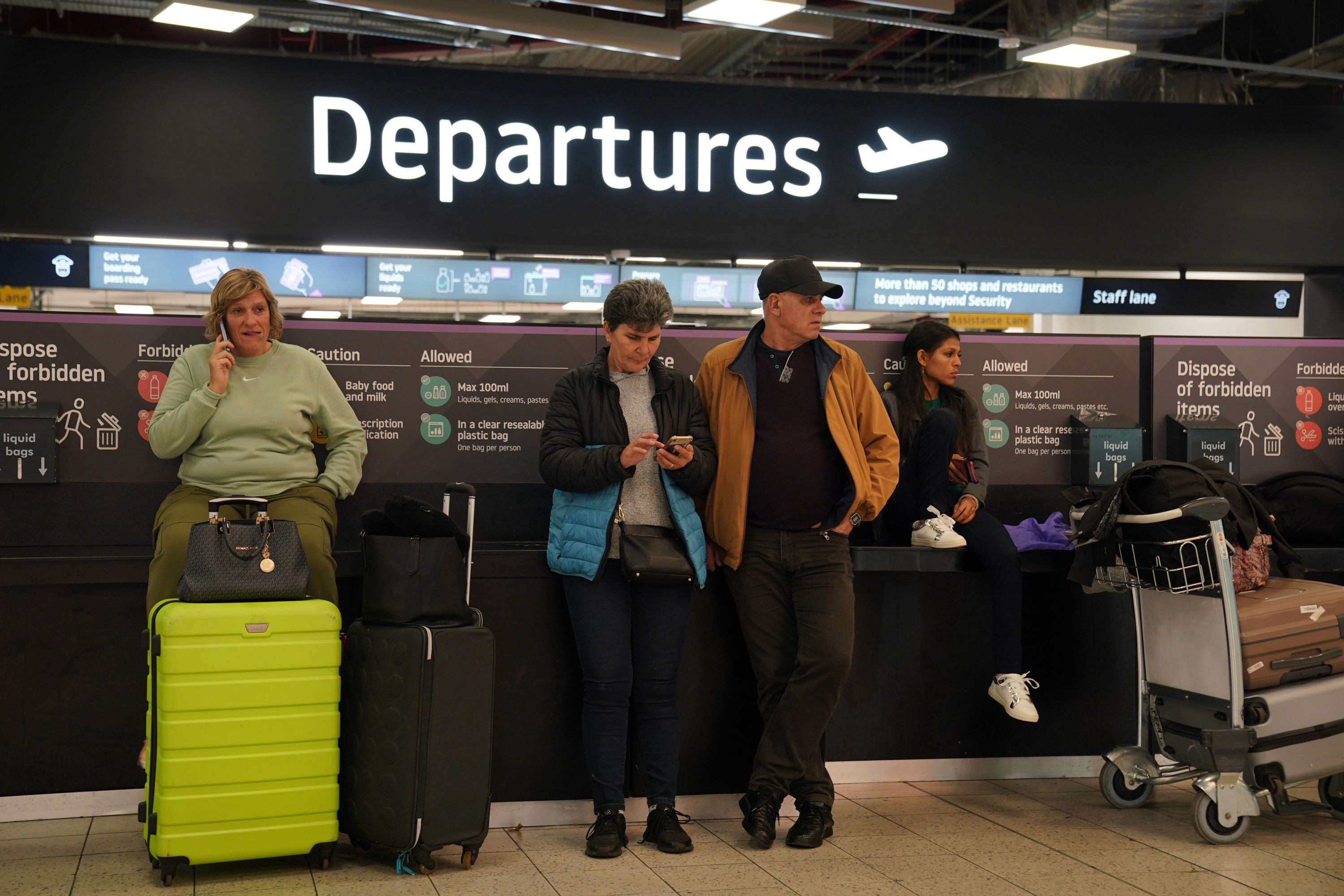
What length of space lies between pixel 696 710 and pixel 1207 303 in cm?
675

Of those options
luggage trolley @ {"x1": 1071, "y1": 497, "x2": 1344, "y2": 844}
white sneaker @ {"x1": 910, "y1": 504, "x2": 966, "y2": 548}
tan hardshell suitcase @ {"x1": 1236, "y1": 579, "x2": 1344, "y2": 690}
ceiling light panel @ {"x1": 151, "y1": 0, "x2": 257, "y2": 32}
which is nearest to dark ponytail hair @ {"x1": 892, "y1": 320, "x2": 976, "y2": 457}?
white sneaker @ {"x1": 910, "y1": 504, "x2": 966, "y2": 548}

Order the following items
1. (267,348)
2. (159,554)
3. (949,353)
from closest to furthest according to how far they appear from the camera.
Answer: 1. (159,554)
2. (267,348)
3. (949,353)

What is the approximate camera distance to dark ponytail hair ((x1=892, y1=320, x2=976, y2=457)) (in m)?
4.21

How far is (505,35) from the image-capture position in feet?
28.2

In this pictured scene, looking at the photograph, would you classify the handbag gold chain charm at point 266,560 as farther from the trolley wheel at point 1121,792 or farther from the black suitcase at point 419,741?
the trolley wheel at point 1121,792

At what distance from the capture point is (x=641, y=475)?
3496 millimetres

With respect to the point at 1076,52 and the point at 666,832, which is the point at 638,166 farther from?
the point at 666,832

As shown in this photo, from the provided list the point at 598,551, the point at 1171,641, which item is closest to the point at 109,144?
the point at 598,551

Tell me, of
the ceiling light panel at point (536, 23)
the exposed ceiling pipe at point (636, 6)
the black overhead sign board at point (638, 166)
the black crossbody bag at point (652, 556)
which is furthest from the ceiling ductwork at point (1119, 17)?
the black crossbody bag at point (652, 556)

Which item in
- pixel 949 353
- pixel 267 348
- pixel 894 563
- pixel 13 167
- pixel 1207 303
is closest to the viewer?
pixel 267 348

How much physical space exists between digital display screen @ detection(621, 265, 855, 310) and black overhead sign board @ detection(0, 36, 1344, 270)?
14 centimetres

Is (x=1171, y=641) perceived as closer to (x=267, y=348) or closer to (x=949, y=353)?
(x=949, y=353)

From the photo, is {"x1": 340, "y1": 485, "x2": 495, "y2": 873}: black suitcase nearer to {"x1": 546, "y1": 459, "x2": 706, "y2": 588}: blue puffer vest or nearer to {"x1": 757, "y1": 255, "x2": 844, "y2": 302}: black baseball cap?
{"x1": 546, "y1": 459, "x2": 706, "y2": 588}: blue puffer vest

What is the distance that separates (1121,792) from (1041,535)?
86 cm
